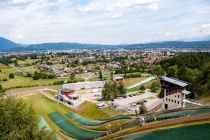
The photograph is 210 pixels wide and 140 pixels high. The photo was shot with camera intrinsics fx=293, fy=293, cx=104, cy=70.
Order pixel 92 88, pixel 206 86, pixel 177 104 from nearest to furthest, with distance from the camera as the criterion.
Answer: pixel 177 104
pixel 206 86
pixel 92 88

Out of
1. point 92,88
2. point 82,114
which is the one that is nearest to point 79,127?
point 82,114

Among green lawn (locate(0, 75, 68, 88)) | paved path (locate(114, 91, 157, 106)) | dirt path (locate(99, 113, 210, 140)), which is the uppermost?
dirt path (locate(99, 113, 210, 140))

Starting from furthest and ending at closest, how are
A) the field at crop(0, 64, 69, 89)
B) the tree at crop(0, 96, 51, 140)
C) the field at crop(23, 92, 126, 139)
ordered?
the field at crop(0, 64, 69, 89), the field at crop(23, 92, 126, 139), the tree at crop(0, 96, 51, 140)

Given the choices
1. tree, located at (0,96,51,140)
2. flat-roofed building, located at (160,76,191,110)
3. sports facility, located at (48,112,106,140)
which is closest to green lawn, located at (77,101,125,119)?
sports facility, located at (48,112,106,140)

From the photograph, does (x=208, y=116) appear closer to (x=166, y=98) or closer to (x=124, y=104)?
(x=166, y=98)

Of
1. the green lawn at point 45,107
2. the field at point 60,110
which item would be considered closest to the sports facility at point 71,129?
the field at point 60,110

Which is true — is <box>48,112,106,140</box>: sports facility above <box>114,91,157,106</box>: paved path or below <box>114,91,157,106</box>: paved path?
below

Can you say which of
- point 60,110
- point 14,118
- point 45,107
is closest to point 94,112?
point 60,110

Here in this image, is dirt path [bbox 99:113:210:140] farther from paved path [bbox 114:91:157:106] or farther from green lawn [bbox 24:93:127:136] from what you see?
paved path [bbox 114:91:157:106]

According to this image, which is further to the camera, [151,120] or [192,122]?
[151,120]
